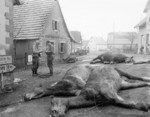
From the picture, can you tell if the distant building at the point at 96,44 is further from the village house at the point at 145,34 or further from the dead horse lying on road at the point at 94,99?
the dead horse lying on road at the point at 94,99

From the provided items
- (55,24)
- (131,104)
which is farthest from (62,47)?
(131,104)

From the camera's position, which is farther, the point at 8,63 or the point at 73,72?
the point at 8,63

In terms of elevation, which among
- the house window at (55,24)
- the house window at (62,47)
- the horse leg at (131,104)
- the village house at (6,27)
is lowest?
the horse leg at (131,104)

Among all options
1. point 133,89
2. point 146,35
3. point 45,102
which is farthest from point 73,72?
point 146,35

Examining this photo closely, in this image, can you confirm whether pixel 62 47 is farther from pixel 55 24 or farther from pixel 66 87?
pixel 66 87

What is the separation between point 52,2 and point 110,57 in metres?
10.7

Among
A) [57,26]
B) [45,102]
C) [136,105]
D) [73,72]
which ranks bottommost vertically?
[45,102]

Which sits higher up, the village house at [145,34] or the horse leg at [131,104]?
the village house at [145,34]

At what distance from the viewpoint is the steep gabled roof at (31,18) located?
16359 mm

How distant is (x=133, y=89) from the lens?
4762mm

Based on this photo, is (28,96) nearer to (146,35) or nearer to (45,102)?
(45,102)

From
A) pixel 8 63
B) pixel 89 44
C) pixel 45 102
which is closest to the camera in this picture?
pixel 45 102

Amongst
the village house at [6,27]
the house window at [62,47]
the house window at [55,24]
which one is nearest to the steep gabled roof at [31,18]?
the house window at [55,24]

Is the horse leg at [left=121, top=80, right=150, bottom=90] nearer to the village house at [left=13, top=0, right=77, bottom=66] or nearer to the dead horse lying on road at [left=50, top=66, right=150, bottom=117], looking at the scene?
the dead horse lying on road at [left=50, top=66, right=150, bottom=117]
